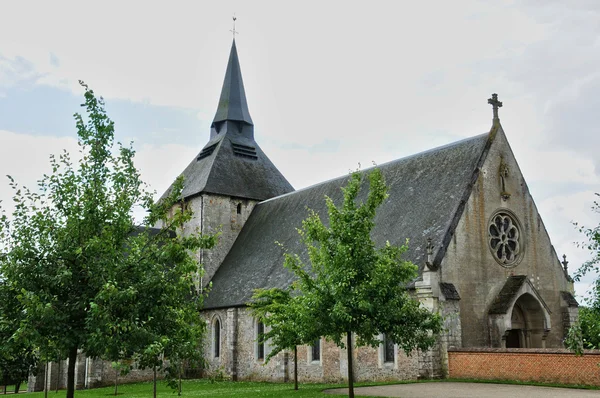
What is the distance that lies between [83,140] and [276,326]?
438 inches

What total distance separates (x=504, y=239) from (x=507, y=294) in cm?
253

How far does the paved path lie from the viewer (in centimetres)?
1616

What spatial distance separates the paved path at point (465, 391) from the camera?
16156 mm

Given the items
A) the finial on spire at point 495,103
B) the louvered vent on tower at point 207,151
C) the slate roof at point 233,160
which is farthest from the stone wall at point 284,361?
the louvered vent on tower at point 207,151

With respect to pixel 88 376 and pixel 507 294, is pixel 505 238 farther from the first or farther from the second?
pixel 88 376

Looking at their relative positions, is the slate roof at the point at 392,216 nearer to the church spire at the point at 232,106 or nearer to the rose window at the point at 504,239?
the rose window at the point at 504,239

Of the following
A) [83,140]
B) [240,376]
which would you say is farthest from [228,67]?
[83,140]

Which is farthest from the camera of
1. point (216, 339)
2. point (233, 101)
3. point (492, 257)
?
point (233, 101)

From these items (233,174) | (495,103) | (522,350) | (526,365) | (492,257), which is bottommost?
(526,365)

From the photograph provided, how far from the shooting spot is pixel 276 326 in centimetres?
2108

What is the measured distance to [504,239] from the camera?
25.3m

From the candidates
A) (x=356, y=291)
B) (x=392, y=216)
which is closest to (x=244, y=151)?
(x=392, y=216)

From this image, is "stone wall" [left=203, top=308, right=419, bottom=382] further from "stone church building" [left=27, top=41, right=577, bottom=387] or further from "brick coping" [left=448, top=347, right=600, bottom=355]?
"brick coping" [left=448, top=347, right=600, bottom=355]

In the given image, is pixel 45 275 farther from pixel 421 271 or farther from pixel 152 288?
pixel 421 271
